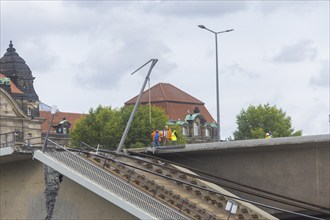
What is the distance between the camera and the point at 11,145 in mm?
28219

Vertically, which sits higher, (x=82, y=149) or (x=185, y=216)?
(x=82, y=149)

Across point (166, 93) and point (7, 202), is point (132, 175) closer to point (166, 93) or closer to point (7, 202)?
point (7, 202)

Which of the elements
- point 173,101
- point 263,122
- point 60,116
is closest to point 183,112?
point 173,101

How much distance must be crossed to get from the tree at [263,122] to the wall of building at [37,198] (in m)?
67.5

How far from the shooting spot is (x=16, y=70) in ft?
400

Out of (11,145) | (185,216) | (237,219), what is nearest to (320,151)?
(237,219)

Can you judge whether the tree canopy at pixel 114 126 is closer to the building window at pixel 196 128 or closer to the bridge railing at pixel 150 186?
the building window at pixel 196 128

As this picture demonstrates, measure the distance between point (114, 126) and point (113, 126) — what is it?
10 cm

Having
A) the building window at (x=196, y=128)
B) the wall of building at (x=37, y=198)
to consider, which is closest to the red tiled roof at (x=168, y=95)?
the building window at (x=196, y=128)

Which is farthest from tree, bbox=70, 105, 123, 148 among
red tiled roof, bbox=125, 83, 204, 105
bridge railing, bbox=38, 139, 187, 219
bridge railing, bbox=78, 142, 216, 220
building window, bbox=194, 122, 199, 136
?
bridge railing, bbox=38, 139, 187, 219

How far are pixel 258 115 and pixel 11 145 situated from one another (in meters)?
70.0

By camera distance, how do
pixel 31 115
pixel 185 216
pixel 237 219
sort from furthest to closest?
pixel 31 115 < pixel 237 219 < pixel 185 216

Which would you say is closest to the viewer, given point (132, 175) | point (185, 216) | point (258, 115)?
point (185, 216)

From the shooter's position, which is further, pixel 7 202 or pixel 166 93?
pixel 166 93
